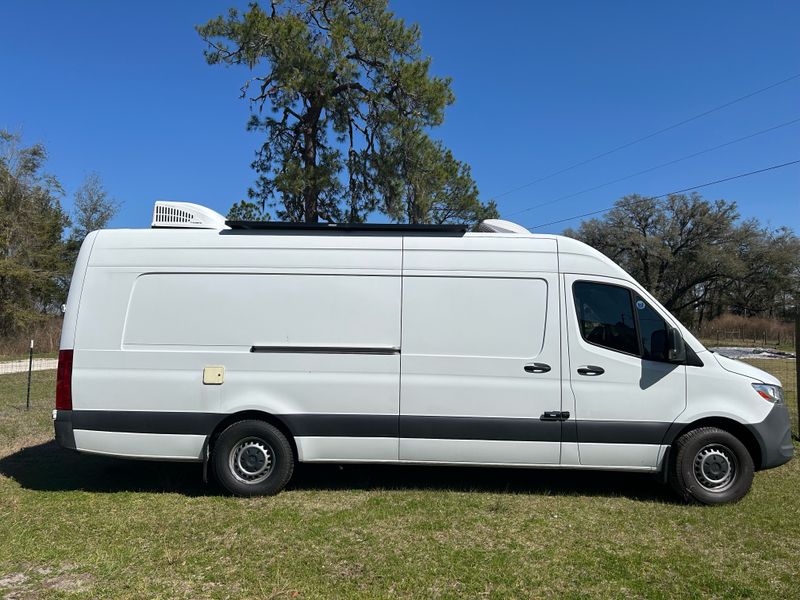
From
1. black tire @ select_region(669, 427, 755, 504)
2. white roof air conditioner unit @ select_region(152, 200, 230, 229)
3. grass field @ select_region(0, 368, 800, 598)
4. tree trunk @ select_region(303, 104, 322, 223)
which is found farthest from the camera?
tree trunk @ select_region(303, 104, 322, 223)

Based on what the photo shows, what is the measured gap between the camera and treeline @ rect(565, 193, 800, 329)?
54.8 metres

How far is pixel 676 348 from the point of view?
5.39 metres

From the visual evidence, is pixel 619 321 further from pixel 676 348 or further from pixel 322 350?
pixel 322 350

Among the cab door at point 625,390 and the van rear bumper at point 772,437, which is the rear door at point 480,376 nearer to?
the cab door at point 625,390

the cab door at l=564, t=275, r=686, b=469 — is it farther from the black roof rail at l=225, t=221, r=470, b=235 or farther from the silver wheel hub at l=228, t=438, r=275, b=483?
the silver wheel hub at l=228, t=438, r=275, b=483

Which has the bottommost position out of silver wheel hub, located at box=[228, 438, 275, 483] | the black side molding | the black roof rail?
silver wheel hub, located at box=[228, 438, 275, 483]

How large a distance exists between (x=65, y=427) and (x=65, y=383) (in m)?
0.41

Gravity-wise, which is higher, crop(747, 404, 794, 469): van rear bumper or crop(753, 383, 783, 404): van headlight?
crop(753, 383, 783, 404): van headlight

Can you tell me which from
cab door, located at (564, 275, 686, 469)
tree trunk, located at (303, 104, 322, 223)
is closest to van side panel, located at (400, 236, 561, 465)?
cab door, located at (564, 275, 686, 469)

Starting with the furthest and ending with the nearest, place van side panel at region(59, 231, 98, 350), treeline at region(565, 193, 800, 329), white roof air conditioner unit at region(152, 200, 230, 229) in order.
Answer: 1. treeline at region(565, 193, 800, 329)
2. white roof air conditioner unit at region(152, 200, 230, 229)
3. van side panel at region(59, 231, 98, 350)

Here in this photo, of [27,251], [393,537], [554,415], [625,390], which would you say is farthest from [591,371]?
[27,251]

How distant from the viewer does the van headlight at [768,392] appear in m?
5.40

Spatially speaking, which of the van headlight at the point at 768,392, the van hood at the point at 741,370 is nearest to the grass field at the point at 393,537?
the van headlight at the point at 768,392

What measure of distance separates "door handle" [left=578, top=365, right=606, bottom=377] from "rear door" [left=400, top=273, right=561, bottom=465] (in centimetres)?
21
